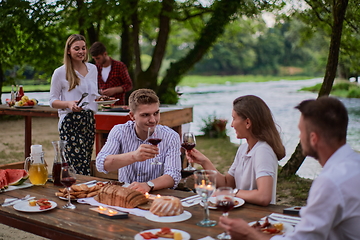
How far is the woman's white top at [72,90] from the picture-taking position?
16.0ft

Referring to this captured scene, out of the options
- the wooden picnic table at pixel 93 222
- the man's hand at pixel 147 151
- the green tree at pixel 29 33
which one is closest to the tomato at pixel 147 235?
the wooden picnic table at pixel 93 222

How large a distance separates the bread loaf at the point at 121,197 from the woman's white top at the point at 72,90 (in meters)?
2.56

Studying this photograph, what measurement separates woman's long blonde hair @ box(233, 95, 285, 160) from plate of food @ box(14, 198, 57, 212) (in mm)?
1329

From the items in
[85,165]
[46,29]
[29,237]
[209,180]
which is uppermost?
[46,29]

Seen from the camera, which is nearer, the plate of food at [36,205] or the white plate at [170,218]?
the white plate at [170,218]

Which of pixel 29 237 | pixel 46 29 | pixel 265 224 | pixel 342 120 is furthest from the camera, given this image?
pixel 46 29

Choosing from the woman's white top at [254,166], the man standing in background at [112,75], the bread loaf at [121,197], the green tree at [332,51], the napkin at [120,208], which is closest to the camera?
the napkin at [120,208]

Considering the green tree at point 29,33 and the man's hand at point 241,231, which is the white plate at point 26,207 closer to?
the man's hand at point 241,231

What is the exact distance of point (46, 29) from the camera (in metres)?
12.4

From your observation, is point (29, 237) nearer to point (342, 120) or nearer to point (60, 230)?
point (60, 230)

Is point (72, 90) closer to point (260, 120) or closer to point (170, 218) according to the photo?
point (260, 120)

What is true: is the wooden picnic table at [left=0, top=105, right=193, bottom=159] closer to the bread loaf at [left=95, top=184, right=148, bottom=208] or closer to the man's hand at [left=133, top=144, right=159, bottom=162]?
the man's hand at [left=133, top=144, right=159, bottom=162]

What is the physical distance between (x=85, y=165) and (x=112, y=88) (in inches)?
68.7

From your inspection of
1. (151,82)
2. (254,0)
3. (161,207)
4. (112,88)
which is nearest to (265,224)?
(161,207)
